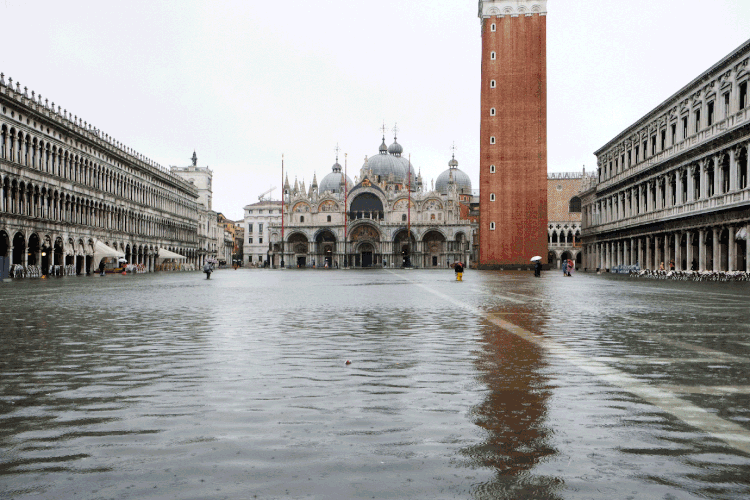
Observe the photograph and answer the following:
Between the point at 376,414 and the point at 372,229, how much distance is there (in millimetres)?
112072

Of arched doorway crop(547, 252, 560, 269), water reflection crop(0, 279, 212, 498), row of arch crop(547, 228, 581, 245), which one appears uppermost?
row of arch crop(547, 228, 581, 245)

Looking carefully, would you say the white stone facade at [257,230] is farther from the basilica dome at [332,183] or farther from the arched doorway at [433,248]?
the arched doorway at [433,248]

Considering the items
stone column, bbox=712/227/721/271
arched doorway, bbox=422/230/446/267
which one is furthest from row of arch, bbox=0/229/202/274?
arched doorway, bbox=422/230/446/267

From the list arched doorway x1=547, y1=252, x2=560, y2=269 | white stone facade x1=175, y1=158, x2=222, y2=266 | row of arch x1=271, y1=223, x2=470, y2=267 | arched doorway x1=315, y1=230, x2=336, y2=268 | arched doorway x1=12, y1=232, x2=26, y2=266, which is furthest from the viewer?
arched doorway x1=315, y1=230, x2=336, y2=268

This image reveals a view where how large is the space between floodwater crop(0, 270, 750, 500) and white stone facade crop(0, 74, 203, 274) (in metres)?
39.8

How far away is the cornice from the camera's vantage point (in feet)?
238

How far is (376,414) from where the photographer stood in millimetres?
5590

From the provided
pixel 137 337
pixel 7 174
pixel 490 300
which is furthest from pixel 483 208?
pixel 137 337

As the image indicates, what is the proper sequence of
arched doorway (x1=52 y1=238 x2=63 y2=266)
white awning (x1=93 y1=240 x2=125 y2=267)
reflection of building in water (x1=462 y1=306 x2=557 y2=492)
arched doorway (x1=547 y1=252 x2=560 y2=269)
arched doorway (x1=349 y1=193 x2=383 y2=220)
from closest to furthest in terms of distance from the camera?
1. reflection of building in water (x1=462 y1=306 x2=557 y2=492)
2. arched doorway (x1=52 y1=238 x2=63 y2=266)
3. white awning (x1=93 y1=240 x2=125 y2=267)
4. arched doorway (x1=547 y1=252 x2=560 y2=269)
5. arched doorway (x1=349 y1=193 x2=383 y2=220)

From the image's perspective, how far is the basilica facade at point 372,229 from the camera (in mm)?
114000

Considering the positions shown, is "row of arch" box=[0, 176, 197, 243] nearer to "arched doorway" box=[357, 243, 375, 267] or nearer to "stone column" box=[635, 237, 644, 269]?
"arched doorway" box=[357, 243, 375, 267]

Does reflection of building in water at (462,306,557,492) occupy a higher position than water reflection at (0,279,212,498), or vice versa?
reflection of building in water at (462,306,557,492)

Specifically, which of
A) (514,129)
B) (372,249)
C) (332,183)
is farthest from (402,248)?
(514,129)

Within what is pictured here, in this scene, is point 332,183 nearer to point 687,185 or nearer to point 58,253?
point 58,253
